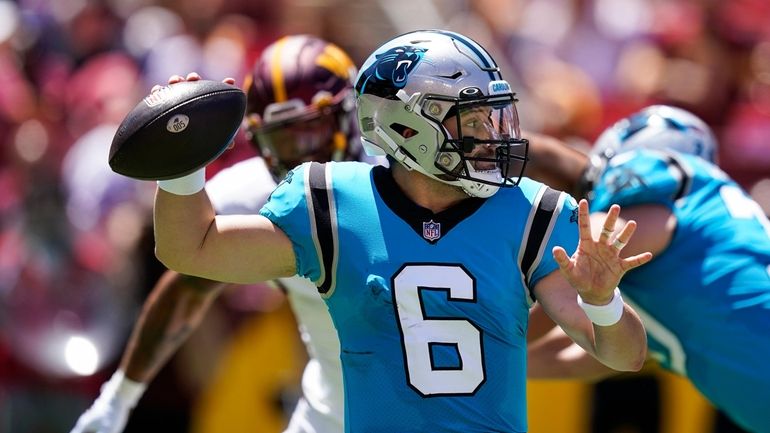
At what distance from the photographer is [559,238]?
3.18 meters

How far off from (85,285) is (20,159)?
43.6 inches

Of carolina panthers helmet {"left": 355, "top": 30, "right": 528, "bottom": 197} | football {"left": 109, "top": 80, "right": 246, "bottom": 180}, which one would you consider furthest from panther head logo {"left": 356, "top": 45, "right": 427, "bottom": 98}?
football {"left": 109, "top": 80, "right": 246, "bottom": 180}

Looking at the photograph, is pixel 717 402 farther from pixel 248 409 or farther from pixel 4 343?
pixel 4 343

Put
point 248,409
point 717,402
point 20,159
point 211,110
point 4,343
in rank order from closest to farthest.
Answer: point 211,110 < point 717,402 < point 248,409 < point 4,343 < point 20,159

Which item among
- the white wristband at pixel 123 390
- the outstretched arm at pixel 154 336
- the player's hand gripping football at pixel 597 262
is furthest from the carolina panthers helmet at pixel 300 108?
the player's hand gripping football at pixel 597 262

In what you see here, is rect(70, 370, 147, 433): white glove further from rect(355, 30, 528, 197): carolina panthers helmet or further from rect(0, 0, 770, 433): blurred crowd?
rect(0, 0, 770, 433): blurred crowd

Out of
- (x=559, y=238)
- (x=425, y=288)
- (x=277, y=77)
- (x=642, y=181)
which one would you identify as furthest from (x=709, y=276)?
(x=277, y=77)

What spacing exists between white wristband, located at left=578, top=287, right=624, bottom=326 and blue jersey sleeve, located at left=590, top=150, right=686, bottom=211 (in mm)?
1206

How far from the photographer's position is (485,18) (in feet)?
30.5

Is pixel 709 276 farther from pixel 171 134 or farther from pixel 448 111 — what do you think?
pixel 171 134

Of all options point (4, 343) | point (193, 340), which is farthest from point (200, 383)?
point (4, 343)

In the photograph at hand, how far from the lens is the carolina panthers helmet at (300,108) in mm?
4398

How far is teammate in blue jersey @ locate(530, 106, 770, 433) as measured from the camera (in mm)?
4191

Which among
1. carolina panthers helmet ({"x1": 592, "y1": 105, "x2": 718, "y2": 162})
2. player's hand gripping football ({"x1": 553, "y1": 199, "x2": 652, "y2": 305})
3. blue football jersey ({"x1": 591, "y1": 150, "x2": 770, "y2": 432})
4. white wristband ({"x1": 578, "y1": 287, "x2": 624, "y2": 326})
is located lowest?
blue football jersey ({"x1": 591, "y1": 150, "x2": 770, "y2": 432})
